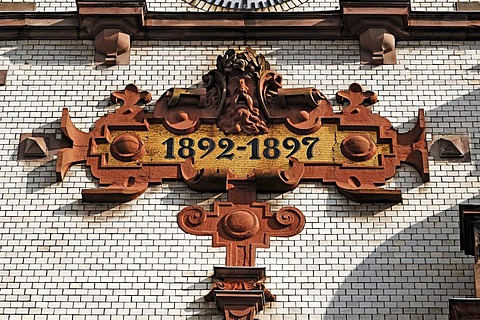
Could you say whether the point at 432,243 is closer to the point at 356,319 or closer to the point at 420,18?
the point at 356,319

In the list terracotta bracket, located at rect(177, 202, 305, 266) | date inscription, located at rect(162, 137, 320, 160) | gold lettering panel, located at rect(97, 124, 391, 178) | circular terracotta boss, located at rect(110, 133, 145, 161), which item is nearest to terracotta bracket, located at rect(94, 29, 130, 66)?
gold lettering panel, located at rect(97, 124, 391, 178)

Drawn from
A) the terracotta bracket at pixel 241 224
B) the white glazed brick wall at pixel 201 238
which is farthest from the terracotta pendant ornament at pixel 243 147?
the white glazed brick wall at pixel 201 238

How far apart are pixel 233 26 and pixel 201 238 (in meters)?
3.58

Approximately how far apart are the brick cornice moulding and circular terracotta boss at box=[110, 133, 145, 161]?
1.92 metres

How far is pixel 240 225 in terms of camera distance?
18375mm

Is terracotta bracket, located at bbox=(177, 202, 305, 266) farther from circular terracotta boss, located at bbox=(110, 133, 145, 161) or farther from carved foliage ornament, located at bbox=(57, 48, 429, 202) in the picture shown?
circular terracotta boss, located at bbox=(110, 133, 145, 161)

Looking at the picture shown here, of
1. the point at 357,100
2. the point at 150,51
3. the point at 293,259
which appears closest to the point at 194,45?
the point at 150,51

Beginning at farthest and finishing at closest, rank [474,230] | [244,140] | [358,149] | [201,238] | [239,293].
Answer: [244,140]
[358,149]
[201,238]
[239,293]
[474,230]

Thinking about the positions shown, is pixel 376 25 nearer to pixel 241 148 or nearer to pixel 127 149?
pixel 241 148

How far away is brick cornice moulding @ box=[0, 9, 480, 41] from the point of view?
20.2m

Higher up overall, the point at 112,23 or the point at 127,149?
the point at 112,23

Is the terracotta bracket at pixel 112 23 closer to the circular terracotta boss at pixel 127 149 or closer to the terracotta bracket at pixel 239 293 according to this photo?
the circular terracotta boss at pixel 127 149

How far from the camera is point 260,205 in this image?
18594 mm

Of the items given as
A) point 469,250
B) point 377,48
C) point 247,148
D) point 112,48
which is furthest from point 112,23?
point 469,250
